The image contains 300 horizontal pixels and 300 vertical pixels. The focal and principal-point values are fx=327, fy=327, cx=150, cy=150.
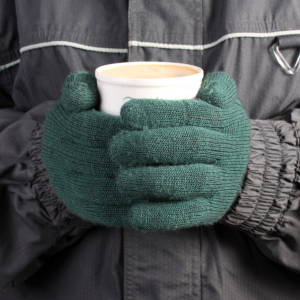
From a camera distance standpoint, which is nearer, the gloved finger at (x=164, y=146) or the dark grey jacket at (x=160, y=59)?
the gloved finger at (x=164, y=146)

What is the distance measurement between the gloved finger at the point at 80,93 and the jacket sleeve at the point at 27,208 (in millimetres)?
164

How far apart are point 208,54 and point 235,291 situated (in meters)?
0.50

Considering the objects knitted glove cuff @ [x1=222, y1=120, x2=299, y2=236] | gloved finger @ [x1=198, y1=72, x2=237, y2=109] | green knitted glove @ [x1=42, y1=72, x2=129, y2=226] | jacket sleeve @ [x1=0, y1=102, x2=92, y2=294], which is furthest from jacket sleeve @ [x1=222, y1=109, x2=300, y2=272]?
jacket sleeve @ [x1=0, y1=102, x2=92, y2=294]

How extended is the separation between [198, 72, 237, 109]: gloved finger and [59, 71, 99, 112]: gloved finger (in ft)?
0.56

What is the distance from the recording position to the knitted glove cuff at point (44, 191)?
25.8 inches

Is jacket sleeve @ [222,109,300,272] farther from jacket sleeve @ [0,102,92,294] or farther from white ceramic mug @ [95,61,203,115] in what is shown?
jacket sleeve @ [0,102,92,294]

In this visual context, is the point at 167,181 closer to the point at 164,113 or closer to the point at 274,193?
the point at 164,113

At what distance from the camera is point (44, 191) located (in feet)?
2.19

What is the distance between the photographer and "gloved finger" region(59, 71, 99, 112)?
0.51 m

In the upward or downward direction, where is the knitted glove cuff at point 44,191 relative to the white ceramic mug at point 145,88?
downward

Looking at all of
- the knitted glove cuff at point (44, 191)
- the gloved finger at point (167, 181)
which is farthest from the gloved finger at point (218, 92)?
the knitted glove cuff at point (44, 191)

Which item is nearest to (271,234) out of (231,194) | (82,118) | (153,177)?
(231,194)

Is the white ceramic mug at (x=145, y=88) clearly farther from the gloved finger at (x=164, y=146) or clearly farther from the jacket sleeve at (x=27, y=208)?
the jacket sleeve at (x=27, y=208)

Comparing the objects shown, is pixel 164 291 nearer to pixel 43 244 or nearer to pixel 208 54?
pixel 43 244
